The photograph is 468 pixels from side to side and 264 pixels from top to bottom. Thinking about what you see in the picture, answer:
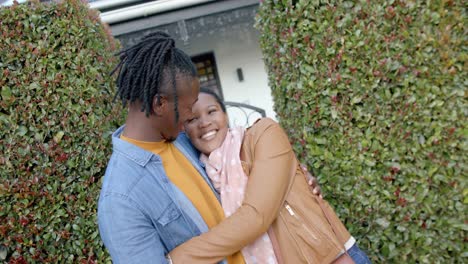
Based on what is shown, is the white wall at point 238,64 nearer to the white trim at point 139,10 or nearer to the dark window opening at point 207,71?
the dark window opening at point 207,71

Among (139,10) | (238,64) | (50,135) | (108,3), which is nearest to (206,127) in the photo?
(50,135)

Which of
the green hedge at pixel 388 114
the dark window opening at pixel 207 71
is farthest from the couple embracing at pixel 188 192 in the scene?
the dark window opening at pixel 207 71

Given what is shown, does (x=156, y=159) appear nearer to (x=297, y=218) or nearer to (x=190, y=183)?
(x=190, y=183)

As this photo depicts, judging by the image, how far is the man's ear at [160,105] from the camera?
4.55 ft

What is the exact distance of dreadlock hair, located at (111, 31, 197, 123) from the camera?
1.39 metres

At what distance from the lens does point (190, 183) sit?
152cm

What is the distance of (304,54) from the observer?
2523mm

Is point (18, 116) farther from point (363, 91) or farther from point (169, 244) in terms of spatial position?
point (363, 91)

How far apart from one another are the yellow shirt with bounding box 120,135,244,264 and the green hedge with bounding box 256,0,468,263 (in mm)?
1251

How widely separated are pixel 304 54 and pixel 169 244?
66.4 inches

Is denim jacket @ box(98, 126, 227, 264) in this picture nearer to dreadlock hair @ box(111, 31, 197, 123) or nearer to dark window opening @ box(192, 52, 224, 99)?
dreadlock hair @ box(111, 31, 197, 123)

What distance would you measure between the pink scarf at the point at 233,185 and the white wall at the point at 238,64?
606cm

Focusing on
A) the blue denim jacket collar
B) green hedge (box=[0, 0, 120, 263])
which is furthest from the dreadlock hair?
green hedge (box=[0, 0, 120, 263])

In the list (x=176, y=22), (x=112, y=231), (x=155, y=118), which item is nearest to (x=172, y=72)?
(x=155, y=118)
